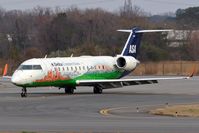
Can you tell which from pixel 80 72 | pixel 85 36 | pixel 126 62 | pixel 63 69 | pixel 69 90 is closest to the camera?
pixel 63 69

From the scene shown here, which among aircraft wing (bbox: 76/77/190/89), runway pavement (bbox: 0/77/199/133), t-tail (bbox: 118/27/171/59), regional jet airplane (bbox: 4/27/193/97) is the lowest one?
runway pavement (bbox: 0/77/199/133)

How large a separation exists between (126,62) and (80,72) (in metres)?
3.48

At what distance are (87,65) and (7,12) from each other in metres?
108

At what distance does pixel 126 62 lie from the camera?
49.2 m

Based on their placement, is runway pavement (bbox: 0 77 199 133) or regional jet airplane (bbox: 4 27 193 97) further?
regional jet airplane (bbox: 4 27 193 97)

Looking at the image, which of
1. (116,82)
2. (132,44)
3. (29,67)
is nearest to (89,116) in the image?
(29,67)

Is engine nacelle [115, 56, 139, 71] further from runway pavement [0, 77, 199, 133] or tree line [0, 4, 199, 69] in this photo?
tree line [0, 4, 199, 69]

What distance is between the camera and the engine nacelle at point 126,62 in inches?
1940

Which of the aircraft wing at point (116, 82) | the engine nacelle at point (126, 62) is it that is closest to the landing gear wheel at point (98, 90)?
the aircraft wing at point (116, 82)

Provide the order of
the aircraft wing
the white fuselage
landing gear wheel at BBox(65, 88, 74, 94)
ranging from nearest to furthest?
the white fuselage → the aircraft wing → landing gear wheel at BBox(65, 88, 74, 94)

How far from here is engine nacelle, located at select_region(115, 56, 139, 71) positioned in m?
49.3

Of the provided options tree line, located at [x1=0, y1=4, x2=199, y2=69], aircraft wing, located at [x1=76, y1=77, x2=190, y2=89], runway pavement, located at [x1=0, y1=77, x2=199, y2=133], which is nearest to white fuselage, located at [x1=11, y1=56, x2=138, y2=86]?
aircraft wing, located at [x1=76, y1=77, x2=190, y2=89]

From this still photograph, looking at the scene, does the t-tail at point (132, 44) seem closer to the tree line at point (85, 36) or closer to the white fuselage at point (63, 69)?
the white fuselage at point (63, 69)

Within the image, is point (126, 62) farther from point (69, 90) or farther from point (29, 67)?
point (29, 67)
